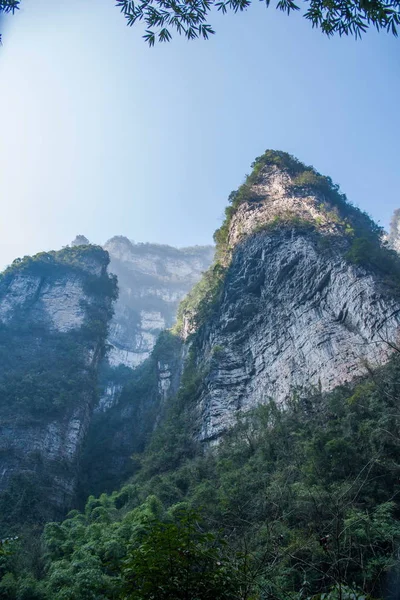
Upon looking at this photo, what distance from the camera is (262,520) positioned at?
9898 mm

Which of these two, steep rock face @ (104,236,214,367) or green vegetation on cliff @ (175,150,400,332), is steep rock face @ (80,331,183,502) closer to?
green vegetation on cliff @ (175,150,400,332)

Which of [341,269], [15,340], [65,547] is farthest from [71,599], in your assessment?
[15,340]

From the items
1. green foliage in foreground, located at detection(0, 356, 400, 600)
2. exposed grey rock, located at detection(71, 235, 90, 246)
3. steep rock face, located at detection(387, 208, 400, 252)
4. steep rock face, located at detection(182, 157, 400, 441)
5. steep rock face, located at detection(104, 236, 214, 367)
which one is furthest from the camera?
exposed grey rock, located at detection(71, 235, 90, 246)

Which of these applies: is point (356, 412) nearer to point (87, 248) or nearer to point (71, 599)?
point (71, 599)

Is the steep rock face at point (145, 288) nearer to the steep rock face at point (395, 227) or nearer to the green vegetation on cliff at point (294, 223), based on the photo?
the green vegetation on cliff at point (294, 223)

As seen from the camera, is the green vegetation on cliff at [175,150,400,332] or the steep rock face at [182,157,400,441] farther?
the green vegetation on cliff at [175,150,400,332]

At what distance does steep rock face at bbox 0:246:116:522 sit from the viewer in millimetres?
18922

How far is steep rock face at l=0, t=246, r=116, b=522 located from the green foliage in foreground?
4.38 meters

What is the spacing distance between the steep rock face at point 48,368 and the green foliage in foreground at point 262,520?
438 cm

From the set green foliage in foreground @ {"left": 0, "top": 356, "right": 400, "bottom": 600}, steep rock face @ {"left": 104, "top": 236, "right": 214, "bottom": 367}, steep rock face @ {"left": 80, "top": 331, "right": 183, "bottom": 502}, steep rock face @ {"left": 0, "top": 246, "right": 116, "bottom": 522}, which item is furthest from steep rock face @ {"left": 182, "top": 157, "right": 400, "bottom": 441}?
steep rock face @ {"left": 104, "top": 236, "right": 214, "bottom": 367}

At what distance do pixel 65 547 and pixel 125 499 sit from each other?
699 centimetres

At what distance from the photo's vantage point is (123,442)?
25.5 m

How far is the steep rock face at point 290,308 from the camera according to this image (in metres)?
16.6

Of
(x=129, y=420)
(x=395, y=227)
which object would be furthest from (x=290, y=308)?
(x=395, y=227)
